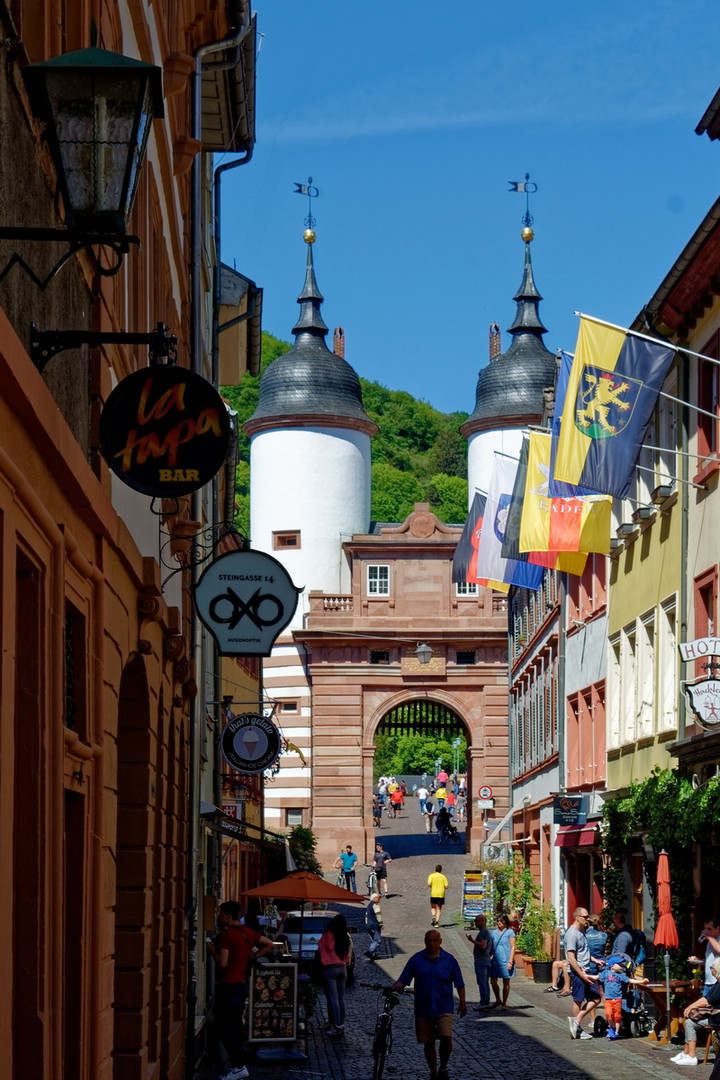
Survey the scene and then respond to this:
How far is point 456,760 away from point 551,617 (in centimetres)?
7626

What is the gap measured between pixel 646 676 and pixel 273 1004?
9.87 meters

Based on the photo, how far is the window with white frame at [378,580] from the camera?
66750 millimetres

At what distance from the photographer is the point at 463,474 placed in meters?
138

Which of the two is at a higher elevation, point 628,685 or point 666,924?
point 628,685

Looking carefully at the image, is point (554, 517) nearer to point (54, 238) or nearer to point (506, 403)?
point (54, 238)

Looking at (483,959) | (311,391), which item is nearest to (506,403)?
(311,391)

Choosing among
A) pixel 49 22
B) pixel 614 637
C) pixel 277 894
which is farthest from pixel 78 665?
pixel 614 637

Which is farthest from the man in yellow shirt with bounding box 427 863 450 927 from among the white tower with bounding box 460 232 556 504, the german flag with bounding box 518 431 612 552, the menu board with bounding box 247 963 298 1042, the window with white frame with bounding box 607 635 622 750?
the white tower with bounding box 460 232 556 504

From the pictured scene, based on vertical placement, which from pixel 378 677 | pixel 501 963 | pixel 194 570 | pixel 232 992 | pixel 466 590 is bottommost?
pixel 501 963

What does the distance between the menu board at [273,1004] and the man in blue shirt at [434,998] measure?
2941 millimetres

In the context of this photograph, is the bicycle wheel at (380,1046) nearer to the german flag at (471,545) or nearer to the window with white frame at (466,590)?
the german flag at (471,545)

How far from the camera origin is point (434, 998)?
17047 millimetres

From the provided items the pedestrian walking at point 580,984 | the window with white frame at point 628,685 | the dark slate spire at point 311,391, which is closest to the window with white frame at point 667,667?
the window with white frame at point 628,685

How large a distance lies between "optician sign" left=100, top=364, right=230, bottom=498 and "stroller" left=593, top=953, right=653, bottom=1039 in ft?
49.0
